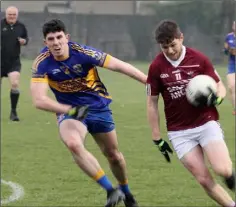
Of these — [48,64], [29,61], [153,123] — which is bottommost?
[29,61]

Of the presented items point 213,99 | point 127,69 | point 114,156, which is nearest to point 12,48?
point 114,156

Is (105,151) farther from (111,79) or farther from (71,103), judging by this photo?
(111,79)

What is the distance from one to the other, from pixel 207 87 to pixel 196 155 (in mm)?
731

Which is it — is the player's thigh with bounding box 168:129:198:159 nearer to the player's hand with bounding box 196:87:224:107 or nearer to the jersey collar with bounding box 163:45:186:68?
the player's hand with bounding box 196:87:224:107

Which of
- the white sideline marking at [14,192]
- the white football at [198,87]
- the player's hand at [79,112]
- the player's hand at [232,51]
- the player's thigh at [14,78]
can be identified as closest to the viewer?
the white football at [198,87]

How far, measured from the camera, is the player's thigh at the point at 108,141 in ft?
28.2

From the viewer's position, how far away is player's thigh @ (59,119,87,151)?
798 centimetres

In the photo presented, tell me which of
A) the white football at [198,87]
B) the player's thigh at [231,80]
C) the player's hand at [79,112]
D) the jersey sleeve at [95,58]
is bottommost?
the player's thigh at [231,80]

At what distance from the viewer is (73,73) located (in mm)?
8273

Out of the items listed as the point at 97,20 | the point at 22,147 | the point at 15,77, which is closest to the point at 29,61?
the point at 97,20

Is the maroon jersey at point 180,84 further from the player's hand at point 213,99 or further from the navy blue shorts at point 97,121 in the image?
the navy blue shorts at point 97,121

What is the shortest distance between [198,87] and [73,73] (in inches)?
64.4

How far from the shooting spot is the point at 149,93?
767 centimetres

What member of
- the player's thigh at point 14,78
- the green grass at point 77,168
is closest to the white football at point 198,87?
the green grass at point 77,168
